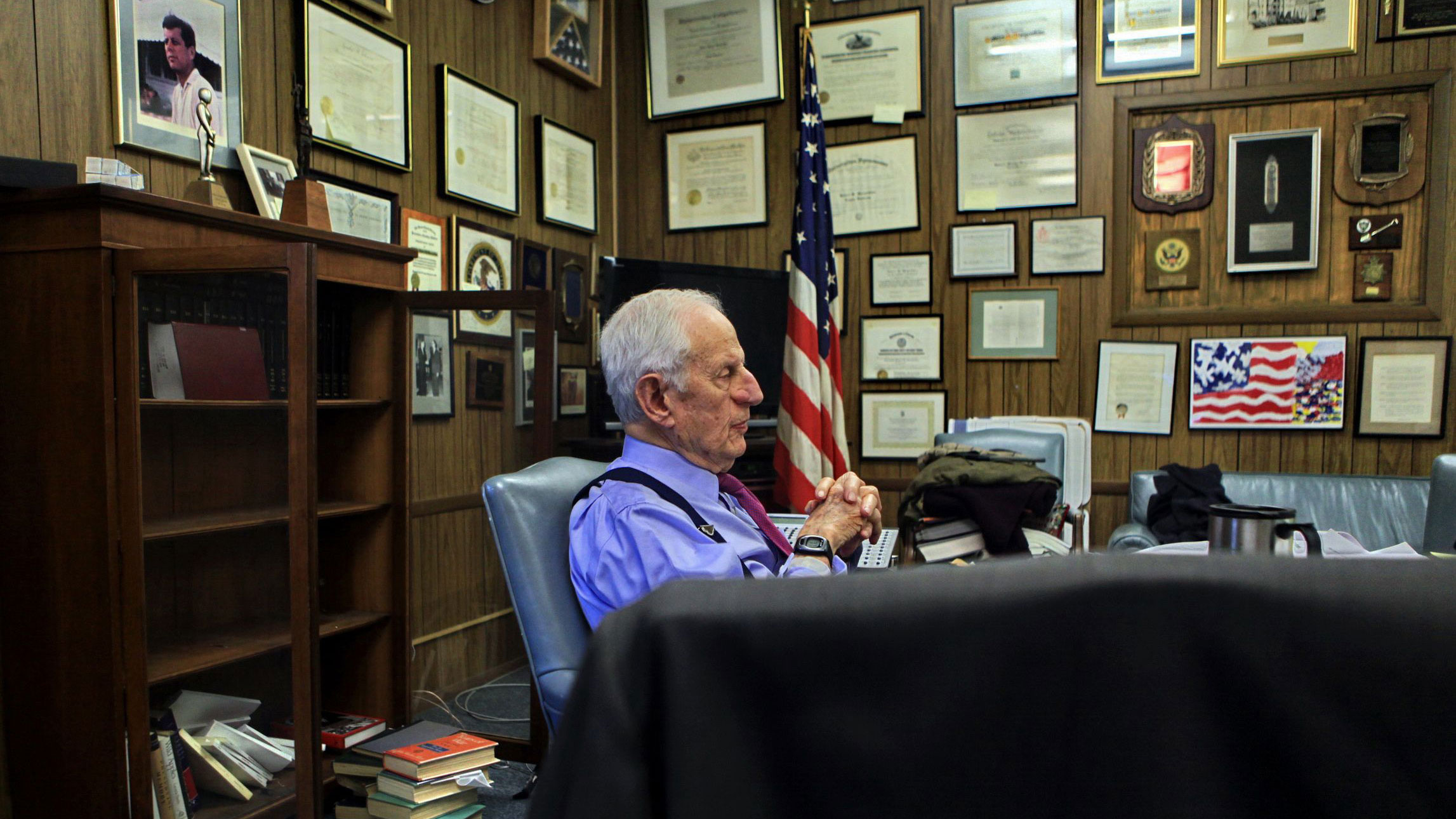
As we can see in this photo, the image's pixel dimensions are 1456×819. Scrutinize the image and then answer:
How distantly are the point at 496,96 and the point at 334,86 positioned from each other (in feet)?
2.82

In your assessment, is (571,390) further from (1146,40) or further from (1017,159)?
(1146,40)

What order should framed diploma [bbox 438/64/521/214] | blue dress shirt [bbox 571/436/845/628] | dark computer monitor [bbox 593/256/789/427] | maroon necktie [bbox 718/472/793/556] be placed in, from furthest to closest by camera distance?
dark computer monitor [bbox 593/256/789/427], framed diploma [bbox 438/64/521/214], maroon necktie [bbox 718/472/793/556], blue dress shirt [bbox 571/436/845/628]

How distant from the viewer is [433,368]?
9.43 feet

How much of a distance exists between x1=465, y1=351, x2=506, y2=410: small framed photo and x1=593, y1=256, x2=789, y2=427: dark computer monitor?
65cm

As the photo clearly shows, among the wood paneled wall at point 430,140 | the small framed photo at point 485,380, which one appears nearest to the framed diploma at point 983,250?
the wood paneled wall at point 430,140

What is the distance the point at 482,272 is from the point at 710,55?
177cm

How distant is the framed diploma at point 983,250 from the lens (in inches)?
152

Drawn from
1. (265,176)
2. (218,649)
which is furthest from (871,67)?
(218,649)

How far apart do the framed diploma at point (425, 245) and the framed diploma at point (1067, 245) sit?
2.52 metres

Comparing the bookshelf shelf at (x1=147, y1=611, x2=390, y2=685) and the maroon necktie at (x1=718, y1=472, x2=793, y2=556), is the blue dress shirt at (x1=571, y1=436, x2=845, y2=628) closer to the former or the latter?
the maroon necktie at (x1=718, y1=472, x2=793, y2=556)

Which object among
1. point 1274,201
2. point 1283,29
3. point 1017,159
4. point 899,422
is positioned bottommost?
point 899,422

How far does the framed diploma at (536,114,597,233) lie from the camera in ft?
12.3

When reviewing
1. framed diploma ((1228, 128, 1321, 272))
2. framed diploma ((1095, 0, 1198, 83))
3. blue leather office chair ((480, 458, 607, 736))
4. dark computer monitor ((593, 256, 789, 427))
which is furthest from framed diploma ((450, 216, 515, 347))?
framed diploma ((1228, 128, 1321, 272))

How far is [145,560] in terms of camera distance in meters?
1.80
